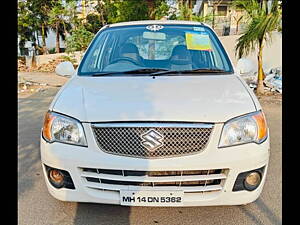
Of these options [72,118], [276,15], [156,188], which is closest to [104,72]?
[72,118]

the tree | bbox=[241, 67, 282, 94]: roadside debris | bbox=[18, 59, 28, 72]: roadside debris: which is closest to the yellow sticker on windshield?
bbox=[241, 67, 282, 94]: roadside debris

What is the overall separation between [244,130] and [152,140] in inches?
28.0

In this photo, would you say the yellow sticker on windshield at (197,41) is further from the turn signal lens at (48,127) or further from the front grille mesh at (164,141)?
the turn signal lens at (48,127)

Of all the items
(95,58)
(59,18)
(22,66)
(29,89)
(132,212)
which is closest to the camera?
(132,212)

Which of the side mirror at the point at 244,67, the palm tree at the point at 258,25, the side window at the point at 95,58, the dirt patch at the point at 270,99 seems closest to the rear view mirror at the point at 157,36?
the side window at the point at 95,58

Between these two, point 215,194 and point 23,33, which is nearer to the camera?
point 215,194

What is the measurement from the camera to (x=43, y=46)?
23.7 metres

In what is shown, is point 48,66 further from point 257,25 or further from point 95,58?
point 95,58

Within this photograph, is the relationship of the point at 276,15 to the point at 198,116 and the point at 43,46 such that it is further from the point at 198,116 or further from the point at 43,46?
the point at 43,46

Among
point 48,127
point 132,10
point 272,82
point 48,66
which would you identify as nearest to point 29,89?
point 132,10

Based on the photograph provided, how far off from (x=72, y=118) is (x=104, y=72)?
0.86 m

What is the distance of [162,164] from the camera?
7.02 feet

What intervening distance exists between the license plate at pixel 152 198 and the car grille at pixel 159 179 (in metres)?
0.04

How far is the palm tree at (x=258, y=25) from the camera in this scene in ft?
25.4
